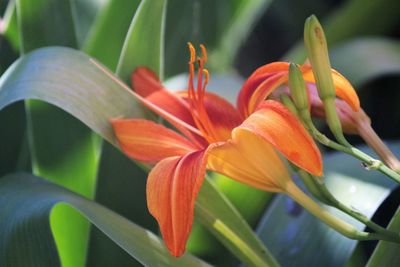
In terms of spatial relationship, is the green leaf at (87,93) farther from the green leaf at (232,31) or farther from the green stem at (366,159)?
the green leaf at (232,31)

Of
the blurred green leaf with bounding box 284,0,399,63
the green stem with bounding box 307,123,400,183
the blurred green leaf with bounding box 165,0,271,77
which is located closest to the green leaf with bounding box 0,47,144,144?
the green stem with bounding box 307,123,400,183

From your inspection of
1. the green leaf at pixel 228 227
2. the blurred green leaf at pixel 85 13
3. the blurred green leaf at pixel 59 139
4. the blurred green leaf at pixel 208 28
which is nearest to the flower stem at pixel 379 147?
the green leaf at pixel 228 227

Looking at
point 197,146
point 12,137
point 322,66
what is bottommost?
point 12,137

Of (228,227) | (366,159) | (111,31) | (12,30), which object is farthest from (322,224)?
(12,30)

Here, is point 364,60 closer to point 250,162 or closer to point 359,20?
point 359,20

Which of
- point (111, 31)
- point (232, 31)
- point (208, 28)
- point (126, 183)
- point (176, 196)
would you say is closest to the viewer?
point (176, 196)

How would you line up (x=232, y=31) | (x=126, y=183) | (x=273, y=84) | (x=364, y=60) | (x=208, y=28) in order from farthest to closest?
(x=232, y=31), (x=208, y=28), (x=364, y=60), (x=126, y=183), (x=273, y=84)

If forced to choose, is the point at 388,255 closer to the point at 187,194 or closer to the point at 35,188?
the point at 187,194
